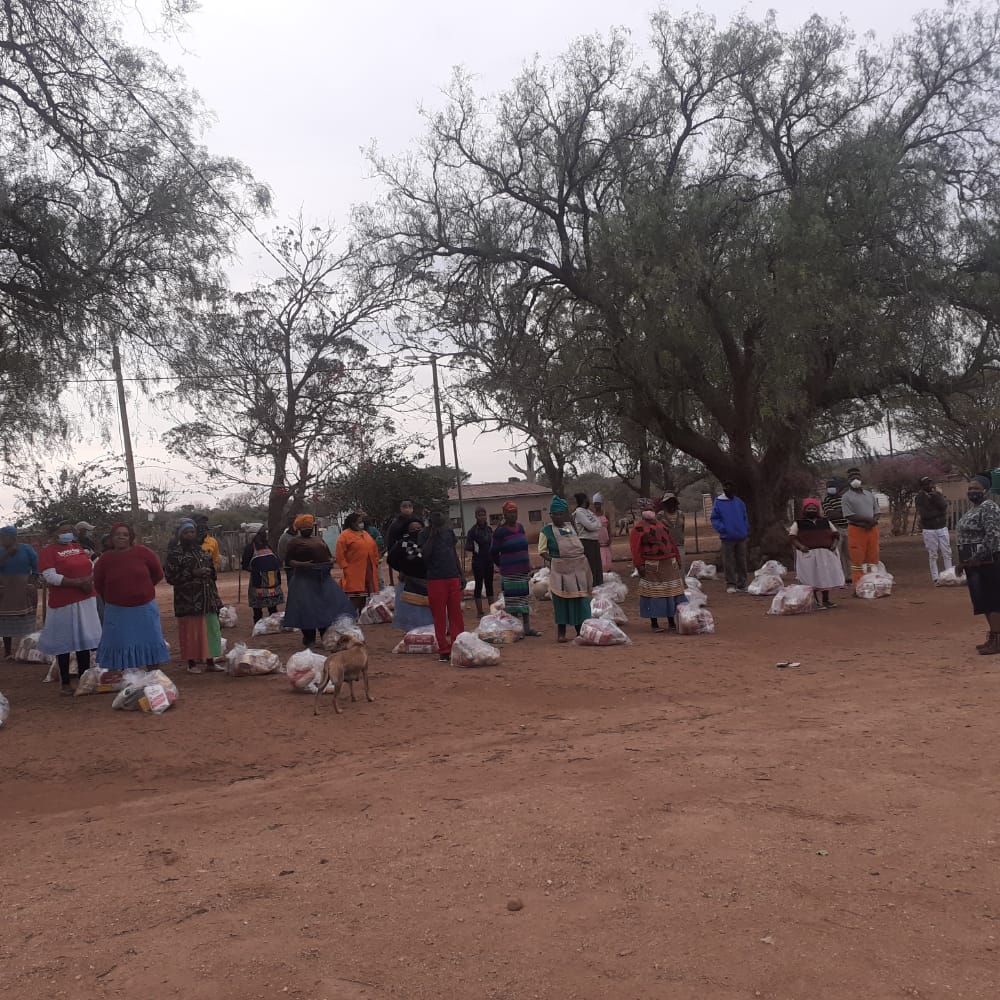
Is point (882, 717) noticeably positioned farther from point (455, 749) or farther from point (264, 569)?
point (264, 569)

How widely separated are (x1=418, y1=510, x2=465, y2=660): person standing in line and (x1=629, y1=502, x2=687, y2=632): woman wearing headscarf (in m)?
2.73

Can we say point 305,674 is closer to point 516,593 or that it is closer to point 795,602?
point 516,593

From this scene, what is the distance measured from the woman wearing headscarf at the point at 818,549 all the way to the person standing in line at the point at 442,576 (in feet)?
17.9

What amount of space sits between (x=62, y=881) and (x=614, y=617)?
9194 millimetres

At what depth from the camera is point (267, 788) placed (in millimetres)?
6117

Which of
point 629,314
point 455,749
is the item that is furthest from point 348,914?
point 629,314

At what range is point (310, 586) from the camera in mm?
11203

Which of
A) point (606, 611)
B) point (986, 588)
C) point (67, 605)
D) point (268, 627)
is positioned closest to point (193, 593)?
point (67, 605)

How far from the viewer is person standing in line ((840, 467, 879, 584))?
14781 millimetres

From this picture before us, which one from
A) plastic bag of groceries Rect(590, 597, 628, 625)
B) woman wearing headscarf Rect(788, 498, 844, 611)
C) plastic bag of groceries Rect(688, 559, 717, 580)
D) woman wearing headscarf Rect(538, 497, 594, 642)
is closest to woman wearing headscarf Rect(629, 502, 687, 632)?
Result: plastic bag of groceries Rect(590, 597, 628, 625)

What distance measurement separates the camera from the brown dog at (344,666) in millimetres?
8352

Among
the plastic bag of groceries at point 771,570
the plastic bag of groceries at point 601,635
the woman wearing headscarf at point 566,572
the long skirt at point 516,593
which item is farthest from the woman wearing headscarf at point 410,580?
the plastic bag of groceries at point 771,570

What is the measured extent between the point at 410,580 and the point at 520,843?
7480 millimetres

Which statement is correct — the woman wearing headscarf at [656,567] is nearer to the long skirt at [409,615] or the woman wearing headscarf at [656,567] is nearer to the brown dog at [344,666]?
the long skirt at [409,615]
